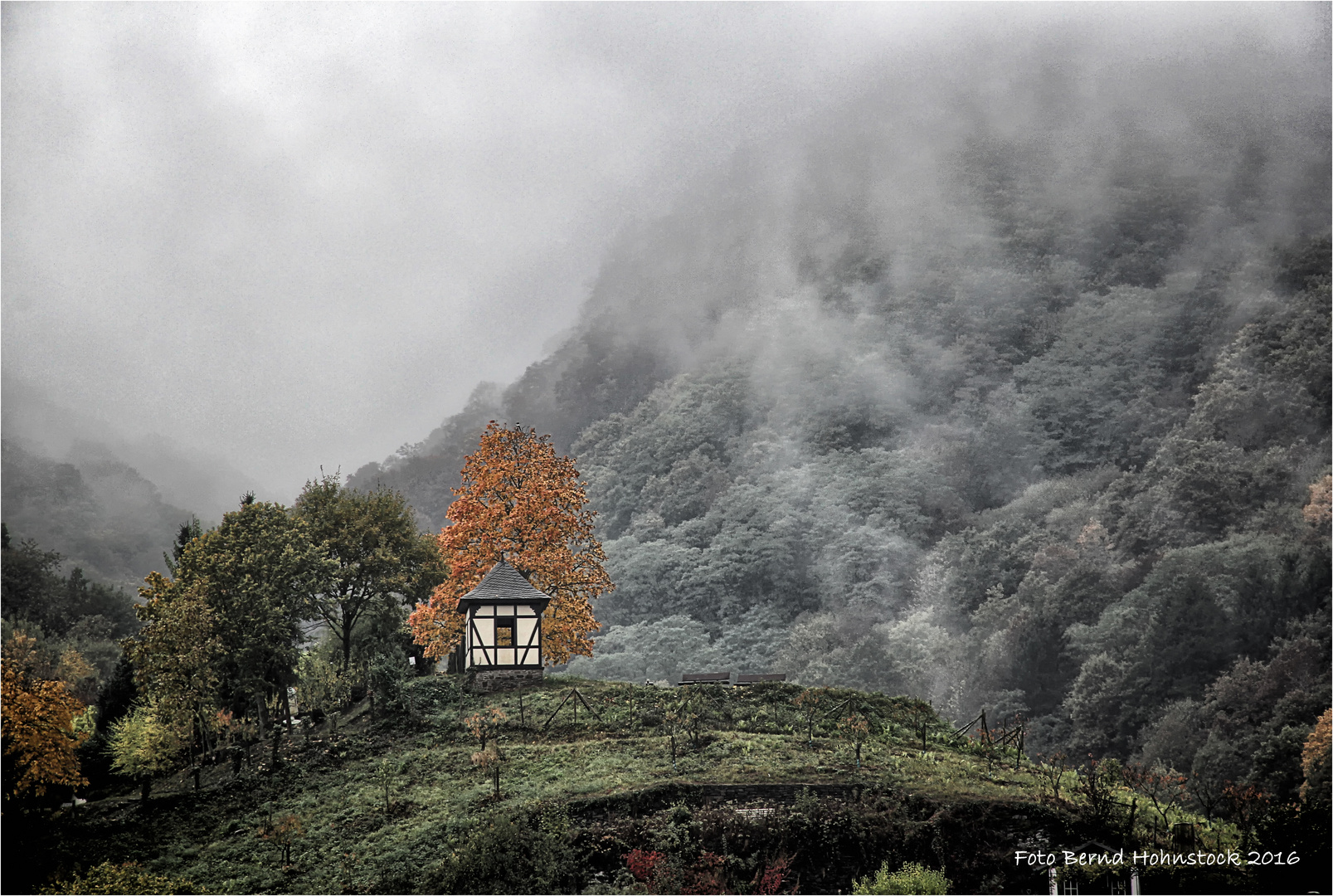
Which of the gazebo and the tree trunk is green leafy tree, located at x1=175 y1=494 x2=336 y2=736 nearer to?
the tree trunk

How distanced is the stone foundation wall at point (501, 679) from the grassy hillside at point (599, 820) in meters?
2.81

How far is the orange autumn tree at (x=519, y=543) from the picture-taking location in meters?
22.3

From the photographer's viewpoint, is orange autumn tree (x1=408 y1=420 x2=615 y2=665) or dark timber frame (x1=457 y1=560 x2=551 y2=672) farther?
orange autumn tree (x1=408 y1=420 x2=615 y2=665)

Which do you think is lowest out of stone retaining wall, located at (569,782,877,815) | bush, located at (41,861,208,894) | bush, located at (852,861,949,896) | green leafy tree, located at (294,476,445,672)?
bush, located at (852,861,949,896)

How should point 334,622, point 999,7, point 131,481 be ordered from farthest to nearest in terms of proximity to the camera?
point 999,7
point 131,481
point 334,622

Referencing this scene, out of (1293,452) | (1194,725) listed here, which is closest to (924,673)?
(1194,725)

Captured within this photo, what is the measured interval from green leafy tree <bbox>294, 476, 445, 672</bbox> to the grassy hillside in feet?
17.7

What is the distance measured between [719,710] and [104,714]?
37.5 ft

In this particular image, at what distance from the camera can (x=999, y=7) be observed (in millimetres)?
44781

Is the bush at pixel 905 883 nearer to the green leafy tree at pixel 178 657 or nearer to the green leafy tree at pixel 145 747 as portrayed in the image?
the green leafy tree at pixel 145 747

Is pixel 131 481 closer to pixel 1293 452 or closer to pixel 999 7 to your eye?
Result: pixel 1293 452

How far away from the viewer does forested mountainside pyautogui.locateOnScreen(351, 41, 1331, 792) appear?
28750 mm

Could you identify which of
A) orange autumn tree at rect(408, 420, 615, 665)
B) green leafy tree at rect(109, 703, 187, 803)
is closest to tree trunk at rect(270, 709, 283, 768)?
green leafy tree at rect(109, 703, 187, 803)

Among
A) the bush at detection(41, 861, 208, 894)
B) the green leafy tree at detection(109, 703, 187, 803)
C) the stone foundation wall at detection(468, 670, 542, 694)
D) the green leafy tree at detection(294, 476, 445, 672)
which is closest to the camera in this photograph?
the bush at detection(41, 861, 208, 894)
